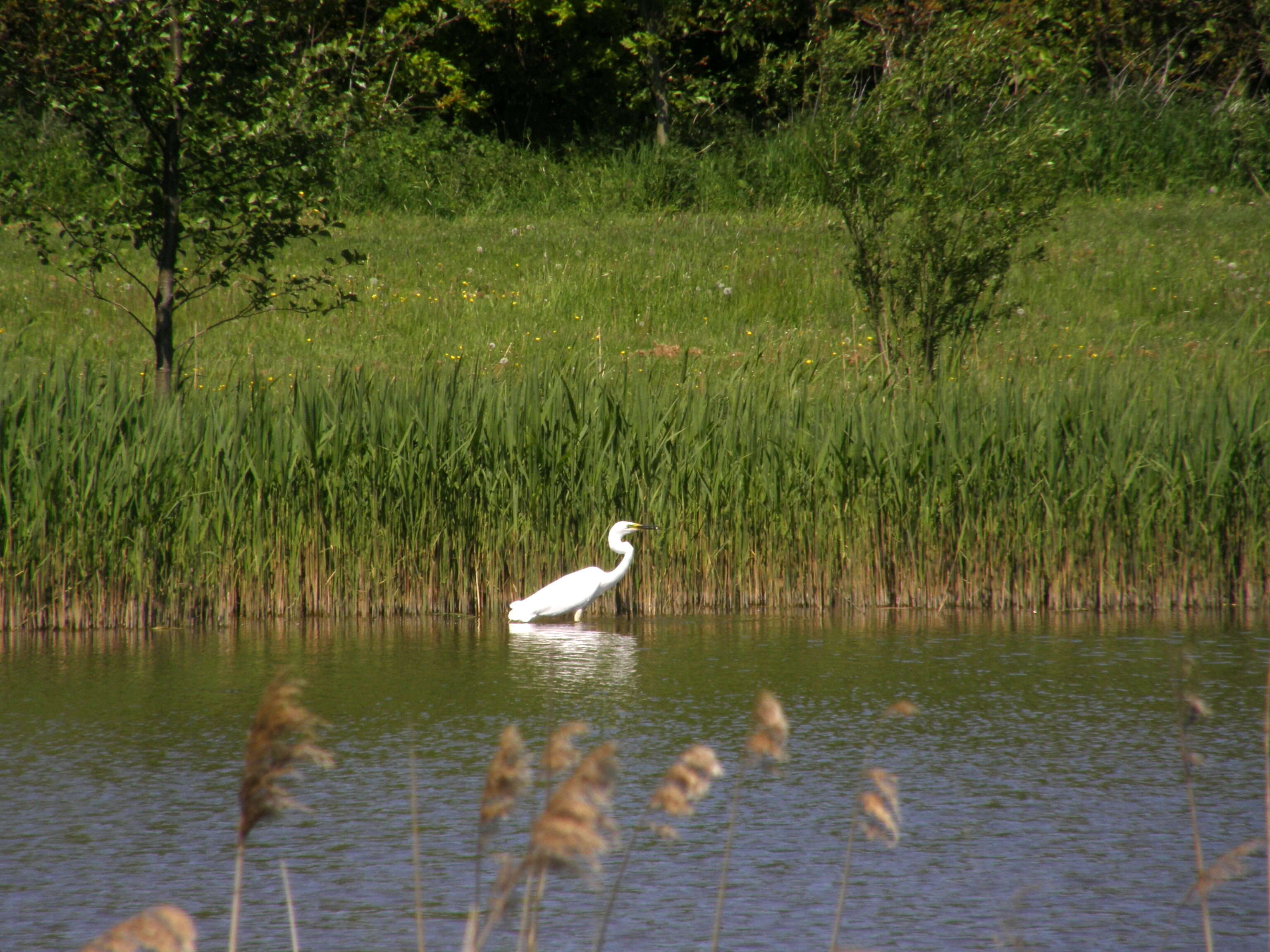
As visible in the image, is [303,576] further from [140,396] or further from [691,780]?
[691,780]

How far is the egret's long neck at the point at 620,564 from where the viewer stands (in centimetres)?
779

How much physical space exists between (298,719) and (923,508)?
253 inches

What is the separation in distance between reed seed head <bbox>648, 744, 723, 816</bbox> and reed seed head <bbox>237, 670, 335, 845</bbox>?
0.59 meters

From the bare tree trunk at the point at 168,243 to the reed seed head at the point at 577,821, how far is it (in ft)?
23.4

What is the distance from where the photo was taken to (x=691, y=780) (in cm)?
231

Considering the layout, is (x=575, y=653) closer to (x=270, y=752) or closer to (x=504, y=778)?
(x=504, y=778)

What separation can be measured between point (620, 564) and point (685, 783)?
18.7 ft

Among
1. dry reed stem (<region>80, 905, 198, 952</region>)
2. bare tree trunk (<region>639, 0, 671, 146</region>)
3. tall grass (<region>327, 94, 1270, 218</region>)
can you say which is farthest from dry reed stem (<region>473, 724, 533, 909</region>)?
bare tree trunk (<region>639, 0, 671, 146</region>)

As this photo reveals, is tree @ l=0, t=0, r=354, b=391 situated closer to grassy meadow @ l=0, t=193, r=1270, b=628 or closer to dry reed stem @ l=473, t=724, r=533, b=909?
grassy meadow @ l=0, t=193, r=1270, b=628

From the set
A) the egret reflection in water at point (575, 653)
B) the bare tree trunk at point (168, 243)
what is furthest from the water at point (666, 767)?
the bare tree trunk at point (168, 243)

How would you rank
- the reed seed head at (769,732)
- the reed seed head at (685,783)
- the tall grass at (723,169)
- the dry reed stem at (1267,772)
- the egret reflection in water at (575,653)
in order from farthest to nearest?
the tall grass at (723,169) → the egret reflection in water at (575,653) → the dry reed stem at (1267,772) → the reed seed head at (769,732) → the reed seed head at (685,783)

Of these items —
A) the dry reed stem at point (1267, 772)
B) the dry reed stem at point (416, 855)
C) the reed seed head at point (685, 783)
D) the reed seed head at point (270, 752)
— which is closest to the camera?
the reed seed head at point (270, 752)

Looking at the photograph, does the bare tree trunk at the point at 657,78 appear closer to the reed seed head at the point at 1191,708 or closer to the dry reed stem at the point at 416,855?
the dry reed stem at the point at 416,855

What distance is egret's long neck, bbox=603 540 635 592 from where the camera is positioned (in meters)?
7.79
